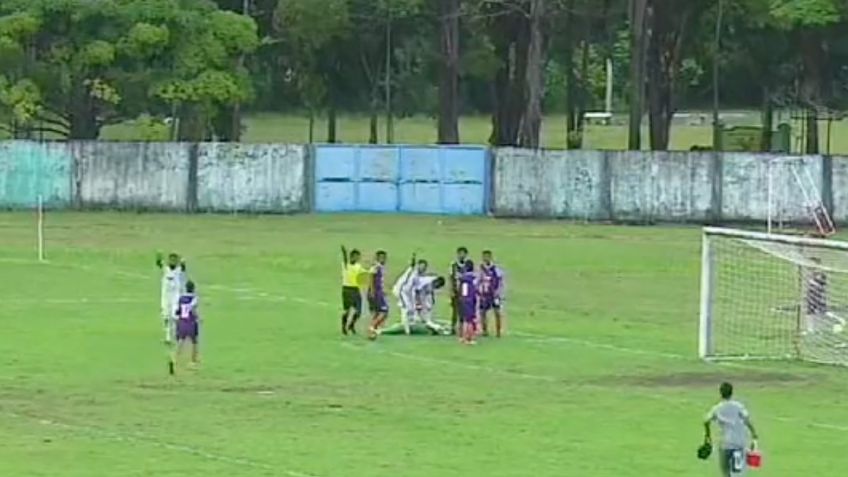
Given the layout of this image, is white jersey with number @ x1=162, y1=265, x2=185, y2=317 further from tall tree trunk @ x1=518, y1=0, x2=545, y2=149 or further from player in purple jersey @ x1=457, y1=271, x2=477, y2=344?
tall tree trunk @ x1=518, y1=0, x2=545, y2=149

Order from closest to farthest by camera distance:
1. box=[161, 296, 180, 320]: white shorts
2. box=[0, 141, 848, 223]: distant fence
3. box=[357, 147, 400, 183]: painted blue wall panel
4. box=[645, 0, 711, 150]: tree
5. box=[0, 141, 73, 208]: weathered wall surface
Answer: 1. box=[161, 296, 180, 320]: white shorts
2. box=[0, 141, 73, 208]: weathered wall surface
3. box=[0, 141, 848, 223]: distant fence
4. box=[357, 147, 400, 183]: painted blue wall panel
5. box=[645, 0, 711, 150]: tree

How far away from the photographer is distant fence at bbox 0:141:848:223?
6981cm

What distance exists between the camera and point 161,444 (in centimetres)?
2584

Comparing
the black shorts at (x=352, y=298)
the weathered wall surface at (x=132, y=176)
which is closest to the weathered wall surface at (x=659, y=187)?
the weathered wall surface at (x=132, y=176)

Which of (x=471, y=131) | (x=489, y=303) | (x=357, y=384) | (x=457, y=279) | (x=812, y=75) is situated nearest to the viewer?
(x=357, y=384)

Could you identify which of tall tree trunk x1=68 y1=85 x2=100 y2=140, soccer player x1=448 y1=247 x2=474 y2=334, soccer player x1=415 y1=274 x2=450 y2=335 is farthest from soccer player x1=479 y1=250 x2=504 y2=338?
tall tree trunk x1=68 y1=85 x2=100 y2=140

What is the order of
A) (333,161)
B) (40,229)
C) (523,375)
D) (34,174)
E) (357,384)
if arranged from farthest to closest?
(333,161), (34,174), (40,229), (523,375), (357,384)

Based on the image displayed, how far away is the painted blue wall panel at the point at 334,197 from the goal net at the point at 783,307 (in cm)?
2891

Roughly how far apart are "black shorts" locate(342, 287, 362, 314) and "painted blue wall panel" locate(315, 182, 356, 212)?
107 ft

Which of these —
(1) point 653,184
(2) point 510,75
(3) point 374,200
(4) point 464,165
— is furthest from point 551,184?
(2) point 510,75

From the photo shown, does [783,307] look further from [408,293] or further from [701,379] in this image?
[701,379]

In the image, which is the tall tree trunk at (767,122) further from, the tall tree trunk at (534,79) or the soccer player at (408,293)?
the soccer player at (408,293)

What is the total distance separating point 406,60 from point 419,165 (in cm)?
3270

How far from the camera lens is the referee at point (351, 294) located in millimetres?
38000
